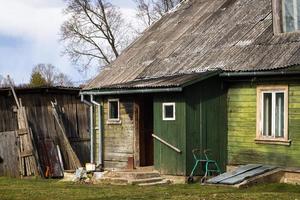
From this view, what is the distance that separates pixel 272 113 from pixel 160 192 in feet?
13.4

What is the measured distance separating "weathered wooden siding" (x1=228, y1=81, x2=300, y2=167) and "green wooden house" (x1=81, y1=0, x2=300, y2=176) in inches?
1.0

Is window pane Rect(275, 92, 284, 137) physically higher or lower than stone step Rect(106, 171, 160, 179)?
higher

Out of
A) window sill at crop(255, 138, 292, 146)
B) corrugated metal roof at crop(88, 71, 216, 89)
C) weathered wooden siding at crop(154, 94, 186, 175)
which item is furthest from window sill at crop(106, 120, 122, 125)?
window sill at crop(255, 138, 292, 146)

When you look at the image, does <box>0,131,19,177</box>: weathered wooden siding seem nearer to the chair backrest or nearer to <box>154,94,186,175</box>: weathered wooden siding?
<box>154,94,186,175</box>: weathered wooden siding

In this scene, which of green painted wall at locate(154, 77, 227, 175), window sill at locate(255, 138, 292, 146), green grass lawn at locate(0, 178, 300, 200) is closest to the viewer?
green grass lawn at locate(0, 178, 300, 200)

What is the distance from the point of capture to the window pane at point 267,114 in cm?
1689

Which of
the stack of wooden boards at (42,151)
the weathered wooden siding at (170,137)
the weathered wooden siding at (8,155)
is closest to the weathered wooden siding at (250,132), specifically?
the weathered wooden siding at (170,137)

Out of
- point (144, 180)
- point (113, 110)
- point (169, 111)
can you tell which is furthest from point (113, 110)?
point (144, 180)

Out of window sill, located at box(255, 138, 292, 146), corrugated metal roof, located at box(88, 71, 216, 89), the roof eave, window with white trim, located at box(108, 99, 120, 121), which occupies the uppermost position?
corrugated metal roof, located at box(88, 71, 216, 89)

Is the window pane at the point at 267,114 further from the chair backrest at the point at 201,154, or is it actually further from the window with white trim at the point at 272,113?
the chair backrest at the point at 201,154

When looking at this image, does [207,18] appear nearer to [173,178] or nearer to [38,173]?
[173,178]

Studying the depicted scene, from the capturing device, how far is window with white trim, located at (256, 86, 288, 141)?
53.9 feet

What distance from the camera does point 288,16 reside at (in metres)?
18.0

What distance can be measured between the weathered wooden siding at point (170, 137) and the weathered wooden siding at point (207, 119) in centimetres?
15
